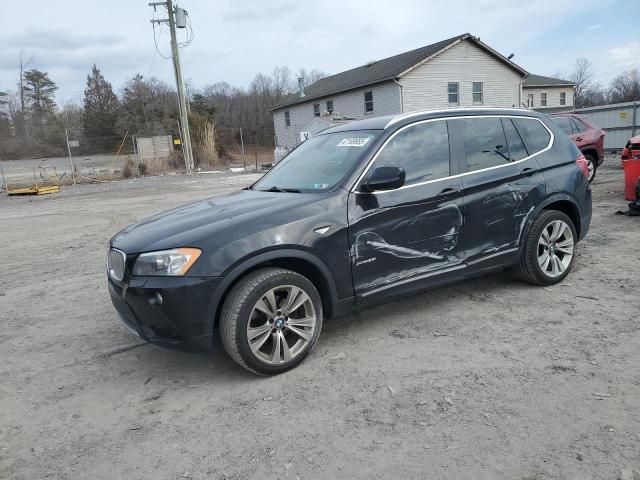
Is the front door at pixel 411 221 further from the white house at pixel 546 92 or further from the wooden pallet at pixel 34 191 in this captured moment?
the white house at pixel 546 92

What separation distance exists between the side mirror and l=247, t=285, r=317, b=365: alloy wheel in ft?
3.12

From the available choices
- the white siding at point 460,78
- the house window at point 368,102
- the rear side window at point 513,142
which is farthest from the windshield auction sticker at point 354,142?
the house window at point 368,102

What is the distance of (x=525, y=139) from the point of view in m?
4.73

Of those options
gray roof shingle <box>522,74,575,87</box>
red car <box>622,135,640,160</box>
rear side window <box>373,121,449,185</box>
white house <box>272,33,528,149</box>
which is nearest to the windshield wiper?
rear side window <box>373,121,449,185</box>

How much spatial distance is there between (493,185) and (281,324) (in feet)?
7.51

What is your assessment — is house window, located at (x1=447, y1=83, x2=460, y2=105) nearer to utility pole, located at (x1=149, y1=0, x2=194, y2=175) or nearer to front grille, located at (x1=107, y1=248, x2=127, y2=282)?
utility pole, located at (x1=149, y1=0, x2=194, y2=175)

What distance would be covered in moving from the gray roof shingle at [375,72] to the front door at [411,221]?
25.7 m

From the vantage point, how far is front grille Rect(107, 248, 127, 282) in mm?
3420

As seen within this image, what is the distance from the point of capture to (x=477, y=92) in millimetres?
31281

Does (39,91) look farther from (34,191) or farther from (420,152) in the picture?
(420,152)

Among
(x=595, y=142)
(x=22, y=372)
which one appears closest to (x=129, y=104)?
(x=595, y=142)

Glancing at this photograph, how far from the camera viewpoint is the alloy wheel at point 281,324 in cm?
335

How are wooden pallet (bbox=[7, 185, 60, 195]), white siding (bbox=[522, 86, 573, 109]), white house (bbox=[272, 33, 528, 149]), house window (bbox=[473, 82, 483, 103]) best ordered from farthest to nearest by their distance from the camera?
white siding (bbox=[522, 86, 573, 109]), house window (bbox=[473, 82, 483, 103]), white house (bbox=[272, 33, 528, 149]), wooden pallet (bbox=[7, 185, 60, 195])

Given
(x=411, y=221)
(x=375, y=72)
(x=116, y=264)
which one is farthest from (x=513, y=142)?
(x=375, y=72)
